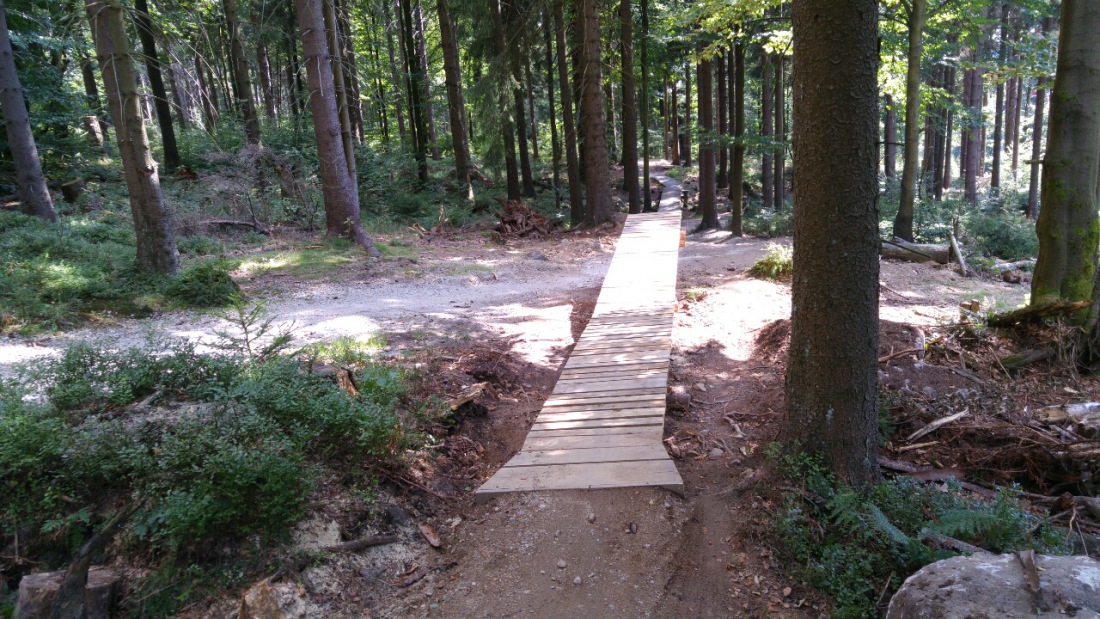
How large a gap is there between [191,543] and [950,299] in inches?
443

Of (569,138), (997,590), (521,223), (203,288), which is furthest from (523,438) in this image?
(569,138)

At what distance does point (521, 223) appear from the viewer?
59.9 ft

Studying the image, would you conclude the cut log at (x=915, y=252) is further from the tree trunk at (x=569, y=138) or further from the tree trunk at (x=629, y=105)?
the tree trunk at (x=569, y=138)

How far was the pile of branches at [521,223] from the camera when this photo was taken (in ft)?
59.0

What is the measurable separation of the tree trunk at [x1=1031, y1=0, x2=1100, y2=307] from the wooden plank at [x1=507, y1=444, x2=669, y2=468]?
202 inches

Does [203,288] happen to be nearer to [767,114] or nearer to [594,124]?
[594,124]

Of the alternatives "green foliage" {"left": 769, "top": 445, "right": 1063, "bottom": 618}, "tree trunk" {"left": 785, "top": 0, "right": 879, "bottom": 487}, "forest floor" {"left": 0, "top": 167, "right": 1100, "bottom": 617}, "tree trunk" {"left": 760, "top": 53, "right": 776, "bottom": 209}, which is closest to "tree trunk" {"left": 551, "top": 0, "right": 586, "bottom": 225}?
"tree trunk" {"left": 760, "top": 53, "right": 776, "bottom": 209}

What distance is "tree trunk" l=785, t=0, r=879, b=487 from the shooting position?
4098 millimetres

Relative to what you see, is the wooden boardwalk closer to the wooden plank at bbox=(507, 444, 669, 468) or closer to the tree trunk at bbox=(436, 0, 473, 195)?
the wooden plank at bbox=(507, 444, 669, 468)

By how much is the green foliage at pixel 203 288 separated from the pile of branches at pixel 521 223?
903cm

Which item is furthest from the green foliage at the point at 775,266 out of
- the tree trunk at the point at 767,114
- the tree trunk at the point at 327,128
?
the tree trunk at the point at 327,128

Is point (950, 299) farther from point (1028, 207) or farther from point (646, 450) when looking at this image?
point (1028, 207)

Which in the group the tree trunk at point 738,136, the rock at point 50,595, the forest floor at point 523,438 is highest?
the tree trunk at point 738,136

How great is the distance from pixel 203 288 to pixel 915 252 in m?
15.0
